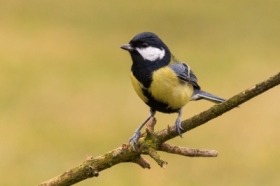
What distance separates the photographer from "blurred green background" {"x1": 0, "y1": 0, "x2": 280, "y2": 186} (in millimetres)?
3586

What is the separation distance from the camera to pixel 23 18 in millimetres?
6918

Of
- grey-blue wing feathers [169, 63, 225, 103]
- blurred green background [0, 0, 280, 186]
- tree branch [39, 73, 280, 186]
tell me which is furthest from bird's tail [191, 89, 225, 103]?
blurred green background [0, 0, 280, 186]

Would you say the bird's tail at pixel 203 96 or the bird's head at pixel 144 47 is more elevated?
the bird's head at pixel 144 47

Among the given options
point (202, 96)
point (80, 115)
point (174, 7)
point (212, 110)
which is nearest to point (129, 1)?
point (174, 7)

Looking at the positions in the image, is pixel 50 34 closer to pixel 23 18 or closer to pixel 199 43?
pixel 23 18

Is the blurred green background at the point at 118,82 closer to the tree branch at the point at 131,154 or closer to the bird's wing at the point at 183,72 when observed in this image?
the bird's wing at the point at 183,72

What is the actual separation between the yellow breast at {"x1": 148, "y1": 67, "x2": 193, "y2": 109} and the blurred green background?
1.74 meters

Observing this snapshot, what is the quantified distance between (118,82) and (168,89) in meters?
3.45

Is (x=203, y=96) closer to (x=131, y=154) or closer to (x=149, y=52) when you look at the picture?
(x=149, y=52)

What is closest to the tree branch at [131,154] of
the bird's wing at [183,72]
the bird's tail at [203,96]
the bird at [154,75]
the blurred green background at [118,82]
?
the bird at [154,75]

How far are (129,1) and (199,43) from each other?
1741mm

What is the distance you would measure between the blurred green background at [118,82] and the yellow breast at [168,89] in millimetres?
1744

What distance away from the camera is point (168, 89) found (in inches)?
66.2

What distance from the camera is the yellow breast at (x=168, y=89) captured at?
163 cm
